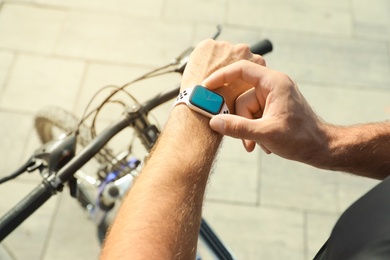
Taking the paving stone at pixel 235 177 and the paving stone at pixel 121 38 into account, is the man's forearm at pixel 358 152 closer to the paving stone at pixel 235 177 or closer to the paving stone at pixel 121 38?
the paving stone at pixel 235 177

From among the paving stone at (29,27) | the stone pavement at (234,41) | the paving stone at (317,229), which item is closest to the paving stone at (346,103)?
the stone pavement at (234,41)

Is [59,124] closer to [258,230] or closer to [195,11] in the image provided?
[258,230]

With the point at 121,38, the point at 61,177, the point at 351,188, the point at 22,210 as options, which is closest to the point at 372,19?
the point at 351,188

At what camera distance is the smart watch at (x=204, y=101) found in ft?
4.72

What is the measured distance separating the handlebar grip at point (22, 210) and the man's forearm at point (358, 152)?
2.95 ft

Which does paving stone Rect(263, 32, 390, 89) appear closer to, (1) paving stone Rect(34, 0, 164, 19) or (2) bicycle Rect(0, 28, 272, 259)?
(1) paving stone Rect(34, 0, 164, 19)

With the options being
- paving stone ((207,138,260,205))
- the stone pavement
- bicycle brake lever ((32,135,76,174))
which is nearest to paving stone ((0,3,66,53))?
the stone pavement

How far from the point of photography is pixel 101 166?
236 cm

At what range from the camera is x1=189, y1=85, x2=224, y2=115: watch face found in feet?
4.72

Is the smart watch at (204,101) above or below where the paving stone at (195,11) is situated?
above

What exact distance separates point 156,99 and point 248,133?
0.53 meters

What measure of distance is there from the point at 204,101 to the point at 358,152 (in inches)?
21.2

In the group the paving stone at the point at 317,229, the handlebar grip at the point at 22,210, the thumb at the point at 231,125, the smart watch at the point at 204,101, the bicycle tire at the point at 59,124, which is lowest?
the paving stone at the point at 317,229

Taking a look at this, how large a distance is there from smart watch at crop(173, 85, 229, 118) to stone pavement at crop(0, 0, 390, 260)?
172cm
